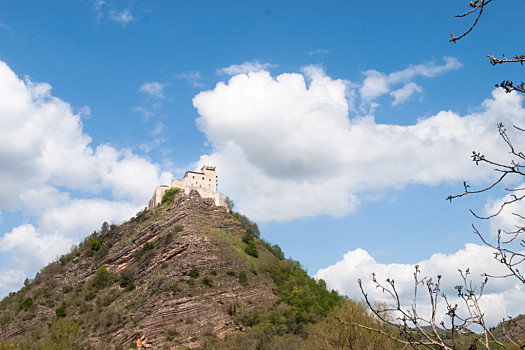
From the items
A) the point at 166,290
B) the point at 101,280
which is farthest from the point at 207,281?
the point at 101,280

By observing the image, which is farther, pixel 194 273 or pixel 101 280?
pixel 101 280

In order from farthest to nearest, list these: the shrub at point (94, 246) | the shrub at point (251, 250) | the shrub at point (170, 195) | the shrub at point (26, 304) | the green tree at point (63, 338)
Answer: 1. the shrub at point (94, 246)
2. the shrub at point (170, 195)
3. the shrub at point (251, 250)
4. the shrub at point (26, 304)
5. the green tree at point (63, 338)

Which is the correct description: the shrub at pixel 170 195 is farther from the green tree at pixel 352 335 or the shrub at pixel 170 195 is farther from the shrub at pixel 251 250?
the green tree at pixel 352 335

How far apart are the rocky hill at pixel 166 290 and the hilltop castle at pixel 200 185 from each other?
1878 mm

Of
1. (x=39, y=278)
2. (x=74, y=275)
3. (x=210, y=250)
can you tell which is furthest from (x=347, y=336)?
(x=39, y=278)

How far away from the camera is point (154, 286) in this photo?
2692 inches

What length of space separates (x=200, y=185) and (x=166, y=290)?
2853cm

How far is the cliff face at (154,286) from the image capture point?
6044 cm

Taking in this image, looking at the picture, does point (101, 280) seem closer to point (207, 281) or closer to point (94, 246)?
point (94, 246)

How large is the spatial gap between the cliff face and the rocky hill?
155 mm

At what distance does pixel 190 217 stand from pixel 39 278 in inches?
1243

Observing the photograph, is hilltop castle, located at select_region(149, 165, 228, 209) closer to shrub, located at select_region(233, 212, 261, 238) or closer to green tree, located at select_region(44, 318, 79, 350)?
shrub, located at select_region(233, 212, 261, 238)

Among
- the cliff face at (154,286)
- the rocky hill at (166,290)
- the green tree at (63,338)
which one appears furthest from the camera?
the cliff face at (154,286)

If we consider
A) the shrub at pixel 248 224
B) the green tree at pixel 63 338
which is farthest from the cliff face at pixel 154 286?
the shrub at pixel 248 224
